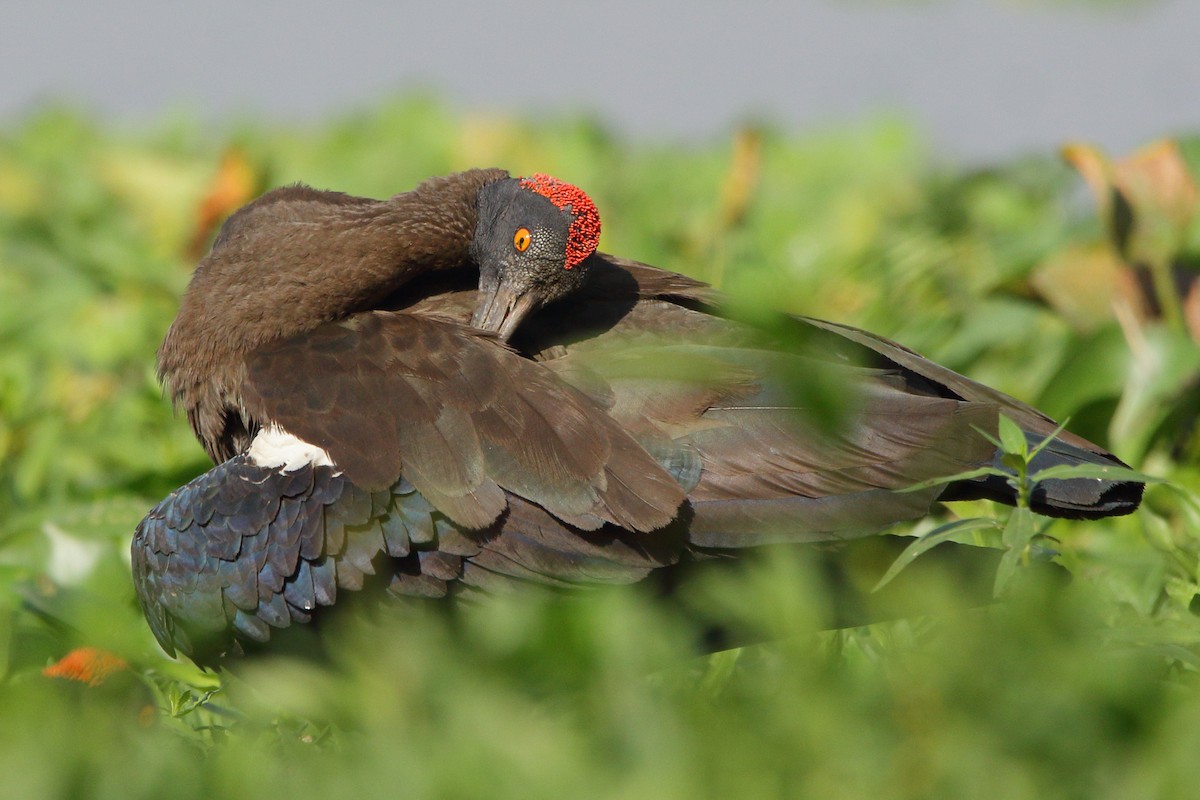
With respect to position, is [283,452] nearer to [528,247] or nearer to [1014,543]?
[528,247]

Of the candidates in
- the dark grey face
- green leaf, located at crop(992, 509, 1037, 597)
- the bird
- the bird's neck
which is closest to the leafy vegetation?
green leaf, located at crop(992, 509, 1037, 597)

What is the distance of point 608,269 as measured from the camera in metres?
3.68

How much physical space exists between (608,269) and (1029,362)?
2104mm

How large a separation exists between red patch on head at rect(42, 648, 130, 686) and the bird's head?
1081mm

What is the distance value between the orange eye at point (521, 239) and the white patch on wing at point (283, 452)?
0.78 meters

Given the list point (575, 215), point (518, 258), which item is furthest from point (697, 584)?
point (575, 215)

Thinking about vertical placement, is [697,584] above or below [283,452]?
below

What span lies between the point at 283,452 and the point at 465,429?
383mm

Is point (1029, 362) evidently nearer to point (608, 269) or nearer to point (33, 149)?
point (608, 269)

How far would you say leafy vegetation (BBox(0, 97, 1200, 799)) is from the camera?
1.86 m

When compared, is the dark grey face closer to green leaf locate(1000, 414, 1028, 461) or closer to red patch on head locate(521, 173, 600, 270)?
red patch on head locate(521, 173, 600, 270)

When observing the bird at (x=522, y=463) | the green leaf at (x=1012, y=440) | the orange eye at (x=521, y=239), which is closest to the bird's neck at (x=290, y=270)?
the bird at (x=522, y=463)

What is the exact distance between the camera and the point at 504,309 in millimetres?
3480

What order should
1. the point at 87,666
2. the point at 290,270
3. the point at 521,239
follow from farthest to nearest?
the point at 521,239 → the point at 290,270 → the point at 87,666
